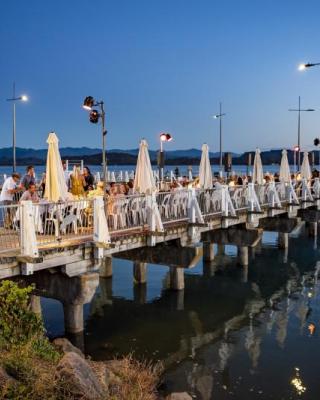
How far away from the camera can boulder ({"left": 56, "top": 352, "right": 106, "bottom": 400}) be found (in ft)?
26.0

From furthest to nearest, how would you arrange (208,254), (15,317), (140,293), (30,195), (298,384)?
(208,254) → (140,293) → (30,195) → (298,384) → (15,317)

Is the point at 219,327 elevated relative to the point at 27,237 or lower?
lower

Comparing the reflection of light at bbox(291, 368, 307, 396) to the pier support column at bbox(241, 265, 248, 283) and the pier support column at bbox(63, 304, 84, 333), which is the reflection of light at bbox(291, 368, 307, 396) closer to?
the pier support column at bbox(63, 304, 84, 333)

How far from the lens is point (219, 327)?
Result: 16.0m

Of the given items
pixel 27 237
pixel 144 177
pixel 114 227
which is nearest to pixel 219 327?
pixel 114 227

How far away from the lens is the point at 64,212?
13281 mm

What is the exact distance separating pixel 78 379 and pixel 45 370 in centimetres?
71

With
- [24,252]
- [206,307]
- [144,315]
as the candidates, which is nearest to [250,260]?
[206,307]

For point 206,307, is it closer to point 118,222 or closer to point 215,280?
point 215,280

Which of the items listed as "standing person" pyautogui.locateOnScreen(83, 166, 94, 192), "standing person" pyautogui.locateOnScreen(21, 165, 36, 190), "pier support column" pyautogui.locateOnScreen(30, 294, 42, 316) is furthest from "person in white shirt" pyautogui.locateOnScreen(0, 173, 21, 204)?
"pier support column" pyautogui.locateOnScreen(30, 294, 42, 316)

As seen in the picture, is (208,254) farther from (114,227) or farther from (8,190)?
(8,190)

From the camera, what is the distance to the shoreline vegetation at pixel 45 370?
25.8 ft

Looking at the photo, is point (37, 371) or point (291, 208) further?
point (291, 208)

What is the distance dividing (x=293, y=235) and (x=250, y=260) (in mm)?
10015
